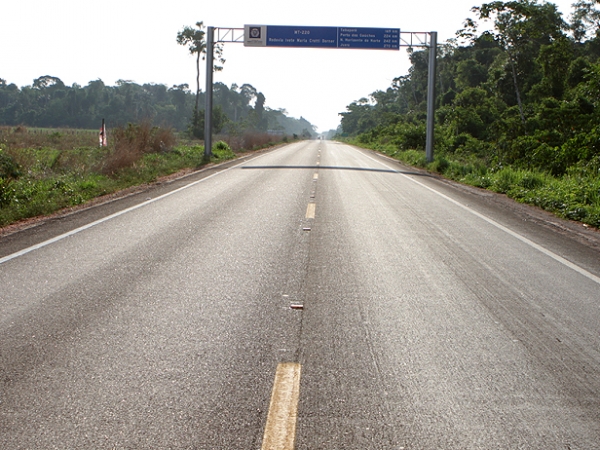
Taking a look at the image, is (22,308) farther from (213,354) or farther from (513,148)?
(513,148)

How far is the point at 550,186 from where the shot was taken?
16375 mm

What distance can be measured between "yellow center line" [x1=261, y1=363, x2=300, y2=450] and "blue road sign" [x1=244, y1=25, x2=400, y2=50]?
28.3m

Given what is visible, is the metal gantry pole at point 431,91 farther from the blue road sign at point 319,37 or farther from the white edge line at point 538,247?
the white edge line at point 538,247

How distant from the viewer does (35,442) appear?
328 cm

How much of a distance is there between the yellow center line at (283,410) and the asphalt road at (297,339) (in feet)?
0.06

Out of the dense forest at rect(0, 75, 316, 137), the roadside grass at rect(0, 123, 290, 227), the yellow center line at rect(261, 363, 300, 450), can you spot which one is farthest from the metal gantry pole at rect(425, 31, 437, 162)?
the dense forest at rect(0, 75, 316, 137)

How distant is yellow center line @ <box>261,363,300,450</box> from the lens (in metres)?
3.31

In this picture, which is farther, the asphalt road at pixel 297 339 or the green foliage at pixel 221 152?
the green foliage at pixel 221 152

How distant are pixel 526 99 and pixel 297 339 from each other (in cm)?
4786

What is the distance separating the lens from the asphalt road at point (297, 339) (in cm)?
351

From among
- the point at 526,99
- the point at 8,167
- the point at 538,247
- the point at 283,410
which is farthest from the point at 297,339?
the point at 526,99

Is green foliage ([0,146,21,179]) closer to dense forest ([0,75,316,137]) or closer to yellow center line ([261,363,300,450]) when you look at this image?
yellow center line ([261,363,300,450])

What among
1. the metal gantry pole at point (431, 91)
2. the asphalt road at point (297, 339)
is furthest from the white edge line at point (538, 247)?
the metal gantry pole at point (431, 91)

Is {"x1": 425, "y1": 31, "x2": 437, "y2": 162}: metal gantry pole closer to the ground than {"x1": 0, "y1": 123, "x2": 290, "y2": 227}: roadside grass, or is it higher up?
higher up
